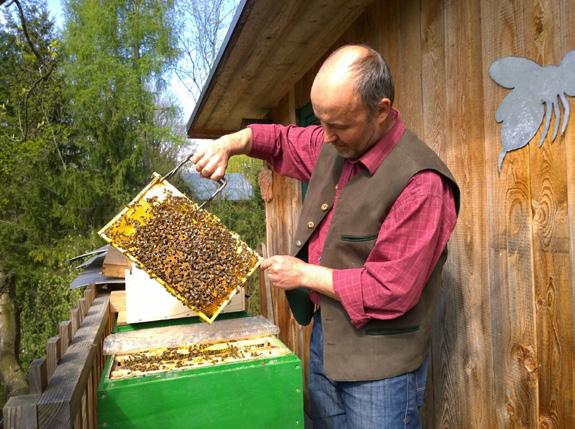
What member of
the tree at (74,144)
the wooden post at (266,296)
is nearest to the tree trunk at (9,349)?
the tree at (74,144)

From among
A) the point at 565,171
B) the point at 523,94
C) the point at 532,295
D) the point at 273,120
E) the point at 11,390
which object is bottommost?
the point at 11,390

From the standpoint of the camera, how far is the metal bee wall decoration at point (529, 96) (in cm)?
→ 150

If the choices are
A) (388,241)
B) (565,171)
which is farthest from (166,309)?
(565,171)

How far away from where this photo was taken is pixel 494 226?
6.16 feet

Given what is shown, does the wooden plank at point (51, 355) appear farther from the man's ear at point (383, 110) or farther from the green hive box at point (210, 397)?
the man's ear at point (383, 110)

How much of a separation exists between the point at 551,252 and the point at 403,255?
1.81ft

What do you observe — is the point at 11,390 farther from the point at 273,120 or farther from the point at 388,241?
the point at 388,241

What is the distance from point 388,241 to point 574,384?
0.80 m

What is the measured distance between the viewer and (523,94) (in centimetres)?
167

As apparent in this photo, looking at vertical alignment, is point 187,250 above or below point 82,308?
above

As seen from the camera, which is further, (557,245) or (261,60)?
(261,60)

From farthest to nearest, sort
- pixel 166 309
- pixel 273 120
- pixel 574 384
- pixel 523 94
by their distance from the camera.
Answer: pixel 273 120, pixel 166 309, pixel 523 94, pixel 574 384

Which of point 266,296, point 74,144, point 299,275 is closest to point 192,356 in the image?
point 299,275

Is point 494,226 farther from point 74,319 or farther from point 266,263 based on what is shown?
point 74,319
